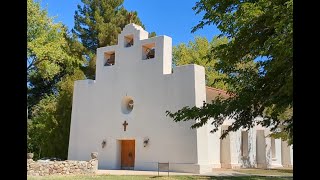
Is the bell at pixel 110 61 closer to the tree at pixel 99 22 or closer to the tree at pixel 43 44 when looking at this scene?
the tree at pixel 43 44

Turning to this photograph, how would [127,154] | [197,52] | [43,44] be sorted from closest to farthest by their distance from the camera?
[127,154] < [43,44] < [197,52]

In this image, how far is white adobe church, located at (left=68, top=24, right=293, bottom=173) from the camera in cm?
1872

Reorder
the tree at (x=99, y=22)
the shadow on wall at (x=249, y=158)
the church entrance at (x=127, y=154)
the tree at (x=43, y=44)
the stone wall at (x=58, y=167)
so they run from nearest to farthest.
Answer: the stone wall at (x=58, y=167), the church entrance at (x=127, y=154), the shadow on wall at (x=249, y=158), the tree at (x=43, y=44), the tree at (x=99, y=22)

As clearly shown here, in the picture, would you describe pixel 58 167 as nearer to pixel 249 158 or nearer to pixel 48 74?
pixel 48 74

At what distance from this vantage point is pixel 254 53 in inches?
259

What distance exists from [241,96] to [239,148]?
17.0 m

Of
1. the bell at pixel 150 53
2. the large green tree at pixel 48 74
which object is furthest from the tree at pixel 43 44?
the bell at pixel 150 53

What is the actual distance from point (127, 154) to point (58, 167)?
5675mm

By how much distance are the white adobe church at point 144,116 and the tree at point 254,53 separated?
10.1 m

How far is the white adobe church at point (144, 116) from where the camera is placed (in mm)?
18719

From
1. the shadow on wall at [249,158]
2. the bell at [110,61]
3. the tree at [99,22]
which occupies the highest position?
the tree at [99,22]

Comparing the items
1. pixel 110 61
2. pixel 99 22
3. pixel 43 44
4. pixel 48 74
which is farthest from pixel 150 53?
pixel 99 22

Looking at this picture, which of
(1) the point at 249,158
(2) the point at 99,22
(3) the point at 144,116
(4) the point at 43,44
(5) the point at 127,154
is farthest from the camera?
(2) the point at 99,22
